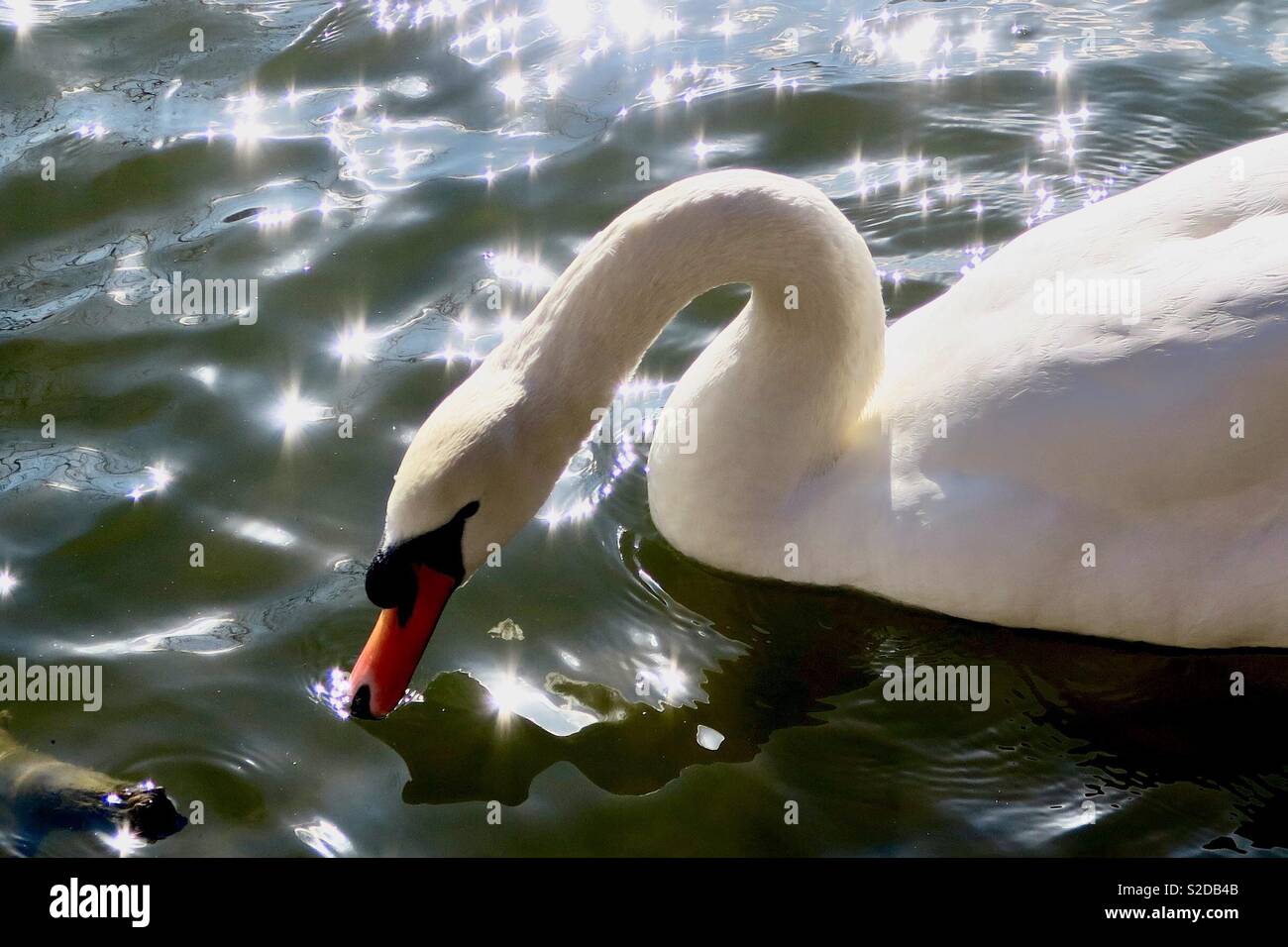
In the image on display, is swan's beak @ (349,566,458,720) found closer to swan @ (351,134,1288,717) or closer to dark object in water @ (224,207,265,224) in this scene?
swan @ (351,134,1288,717)

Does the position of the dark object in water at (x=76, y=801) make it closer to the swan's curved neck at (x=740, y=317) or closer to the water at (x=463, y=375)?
the water at (x=463, y=375)

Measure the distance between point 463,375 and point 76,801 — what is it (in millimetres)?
2735

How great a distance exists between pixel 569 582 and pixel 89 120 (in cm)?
467

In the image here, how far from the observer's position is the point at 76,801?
493 cm

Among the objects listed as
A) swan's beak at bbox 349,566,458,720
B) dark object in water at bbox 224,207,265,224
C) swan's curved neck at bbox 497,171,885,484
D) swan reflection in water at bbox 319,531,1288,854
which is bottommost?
swan reflection in water at bbox 319,531,1288,854

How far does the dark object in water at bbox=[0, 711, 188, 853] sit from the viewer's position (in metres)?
4.87

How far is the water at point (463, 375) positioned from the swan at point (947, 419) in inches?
14.3

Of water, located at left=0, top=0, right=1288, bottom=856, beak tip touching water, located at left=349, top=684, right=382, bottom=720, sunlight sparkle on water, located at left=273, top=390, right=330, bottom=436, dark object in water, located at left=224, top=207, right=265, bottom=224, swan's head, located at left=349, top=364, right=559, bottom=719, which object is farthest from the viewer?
dark object in water, located at left=224, top=207, right=265, bottom=224

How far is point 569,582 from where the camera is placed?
593 centimetres

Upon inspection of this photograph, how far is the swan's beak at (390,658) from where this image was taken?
489 centimetres

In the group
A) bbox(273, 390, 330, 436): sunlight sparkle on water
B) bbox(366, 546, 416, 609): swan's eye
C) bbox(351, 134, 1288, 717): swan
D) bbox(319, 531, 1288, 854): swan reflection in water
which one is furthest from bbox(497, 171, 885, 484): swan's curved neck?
bbox(273, 390, 330, 436): sunlight sparkle on water

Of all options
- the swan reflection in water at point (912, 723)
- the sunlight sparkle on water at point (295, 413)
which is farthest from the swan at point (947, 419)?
the sunlight sparkle on water at point (295, 413)
